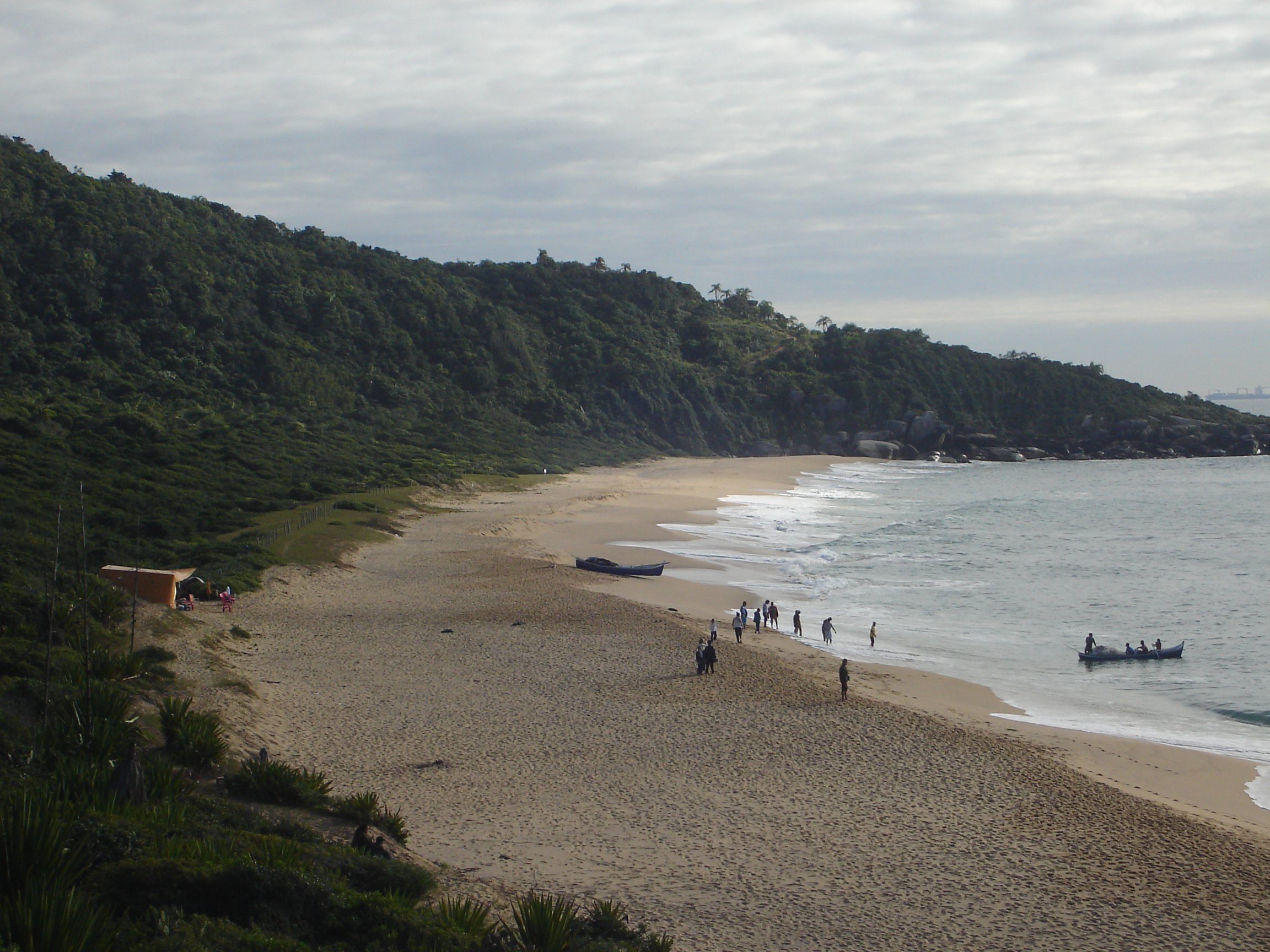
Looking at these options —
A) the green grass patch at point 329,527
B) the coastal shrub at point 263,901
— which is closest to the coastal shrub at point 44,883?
the coastal shrub at point 263,901

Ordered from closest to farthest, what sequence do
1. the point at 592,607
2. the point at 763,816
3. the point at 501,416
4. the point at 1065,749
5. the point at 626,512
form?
the point at 763,816 → the point at 1065,749 → the point at 592,607 → the point at 626,512 → the point at 501,416

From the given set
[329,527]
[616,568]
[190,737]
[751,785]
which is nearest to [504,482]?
[329,527]

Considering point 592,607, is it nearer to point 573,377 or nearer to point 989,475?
point 989,475

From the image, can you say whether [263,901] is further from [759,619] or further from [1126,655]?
[1126,655]

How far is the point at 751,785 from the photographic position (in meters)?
12.1

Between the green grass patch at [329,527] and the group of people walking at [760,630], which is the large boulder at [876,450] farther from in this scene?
the group of people walking at [760,630]

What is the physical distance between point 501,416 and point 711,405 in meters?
28.3

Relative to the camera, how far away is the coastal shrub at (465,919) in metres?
6.71

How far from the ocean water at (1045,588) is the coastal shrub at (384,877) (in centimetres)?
1123

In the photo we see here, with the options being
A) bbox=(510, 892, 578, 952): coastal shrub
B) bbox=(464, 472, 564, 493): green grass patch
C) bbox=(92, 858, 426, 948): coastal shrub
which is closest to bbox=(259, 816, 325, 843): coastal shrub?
bbox=(92, 858, 426, 948): coastal shrub

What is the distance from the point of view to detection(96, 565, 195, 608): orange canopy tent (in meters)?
19.4

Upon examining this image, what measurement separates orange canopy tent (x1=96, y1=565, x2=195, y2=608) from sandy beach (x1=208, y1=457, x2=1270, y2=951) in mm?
1652


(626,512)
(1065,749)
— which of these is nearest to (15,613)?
(1065,749)

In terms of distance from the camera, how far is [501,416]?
8181cm
